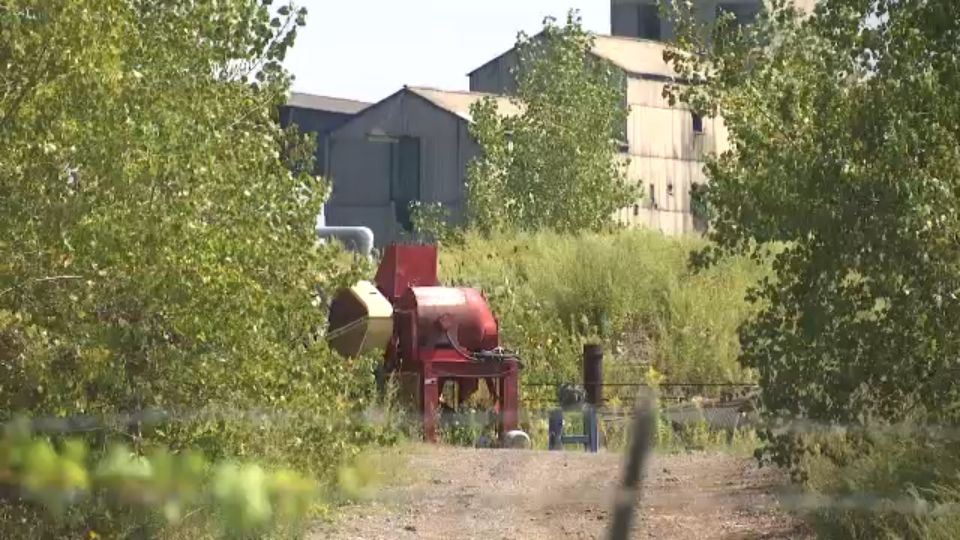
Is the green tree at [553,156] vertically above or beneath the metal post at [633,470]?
above

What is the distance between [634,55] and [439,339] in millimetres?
34262

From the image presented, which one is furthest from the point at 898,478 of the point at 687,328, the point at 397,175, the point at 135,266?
the point at 397,175

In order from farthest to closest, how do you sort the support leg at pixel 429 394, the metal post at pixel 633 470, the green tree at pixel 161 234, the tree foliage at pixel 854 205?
the support leg at pixel 429 394
the tree foliage at pixel 854 205
the green tree at pixel 161 234
the metal post at pixel 633 470

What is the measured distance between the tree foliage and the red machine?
7714 millimetres

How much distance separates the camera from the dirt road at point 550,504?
12094 millimetres

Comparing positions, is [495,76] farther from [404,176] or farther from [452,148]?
[452,148]

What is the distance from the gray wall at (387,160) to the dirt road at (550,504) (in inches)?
1405

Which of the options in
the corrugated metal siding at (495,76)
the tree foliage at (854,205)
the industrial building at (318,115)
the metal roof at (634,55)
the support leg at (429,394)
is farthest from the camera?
the industrial building at (318,115)

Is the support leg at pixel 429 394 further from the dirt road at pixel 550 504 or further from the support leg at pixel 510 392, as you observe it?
the dirt road at pixel 550 504

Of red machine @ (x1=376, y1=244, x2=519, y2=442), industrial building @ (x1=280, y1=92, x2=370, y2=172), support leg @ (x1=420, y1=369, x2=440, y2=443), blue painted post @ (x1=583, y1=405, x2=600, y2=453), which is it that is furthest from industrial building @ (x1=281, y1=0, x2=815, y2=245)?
blue painted post @ (x1=583, y1=405, x2=600, y2=453)

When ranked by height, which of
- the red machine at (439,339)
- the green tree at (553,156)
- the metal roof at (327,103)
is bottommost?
the red machine at (439,339)

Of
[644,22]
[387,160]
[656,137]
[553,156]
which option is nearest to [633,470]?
[553,156]

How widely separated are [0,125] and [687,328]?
1857 cm

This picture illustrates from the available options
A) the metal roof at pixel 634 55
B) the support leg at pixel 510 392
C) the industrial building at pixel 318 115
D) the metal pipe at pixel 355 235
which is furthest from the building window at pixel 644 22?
the support leg at pixel 510 392
